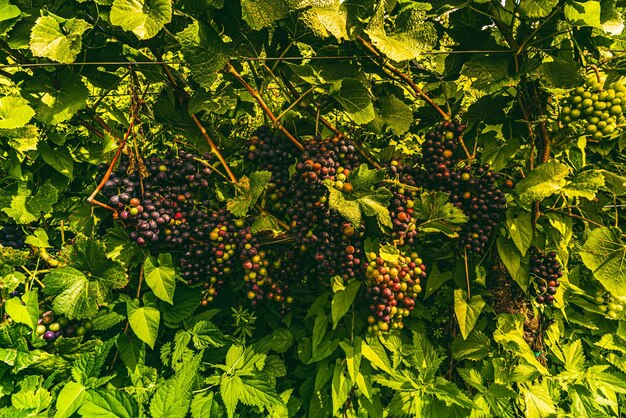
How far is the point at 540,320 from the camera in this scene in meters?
2.16

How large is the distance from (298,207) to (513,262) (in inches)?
39.3

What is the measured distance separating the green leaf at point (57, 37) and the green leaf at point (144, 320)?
1.04 meters

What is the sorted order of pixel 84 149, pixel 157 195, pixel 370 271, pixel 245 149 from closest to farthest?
1. pixel 370 271
2. pixel 157 195
3. pixel 245 149
4. pixel 84 149

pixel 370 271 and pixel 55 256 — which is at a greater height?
pixel 370 271

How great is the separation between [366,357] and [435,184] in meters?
0.85

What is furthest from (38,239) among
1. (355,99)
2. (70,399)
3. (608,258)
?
(608,258)

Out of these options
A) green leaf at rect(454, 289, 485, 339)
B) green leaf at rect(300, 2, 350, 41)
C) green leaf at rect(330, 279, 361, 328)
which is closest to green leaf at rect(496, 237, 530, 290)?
green leaf at rect(454, 289, 485, 339)

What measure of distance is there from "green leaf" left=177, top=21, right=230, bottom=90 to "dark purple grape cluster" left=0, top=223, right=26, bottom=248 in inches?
45.9

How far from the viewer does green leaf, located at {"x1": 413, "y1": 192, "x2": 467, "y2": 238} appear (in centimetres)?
166

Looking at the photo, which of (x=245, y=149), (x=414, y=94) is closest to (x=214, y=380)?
(x=245, y=149)

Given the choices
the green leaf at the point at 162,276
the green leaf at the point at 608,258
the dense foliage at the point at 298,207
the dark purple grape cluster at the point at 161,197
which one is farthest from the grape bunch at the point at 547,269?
the green leaf at the point at 162,276

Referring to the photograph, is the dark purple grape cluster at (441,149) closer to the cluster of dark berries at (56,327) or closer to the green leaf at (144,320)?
the green leaf at (144,320)

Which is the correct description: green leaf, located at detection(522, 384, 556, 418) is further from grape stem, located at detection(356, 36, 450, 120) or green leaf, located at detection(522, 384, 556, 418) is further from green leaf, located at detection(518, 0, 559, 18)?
green leaf, located at detection(518, 0, 559, 18)

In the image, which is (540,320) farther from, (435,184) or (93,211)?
(93,211)
